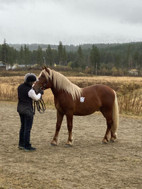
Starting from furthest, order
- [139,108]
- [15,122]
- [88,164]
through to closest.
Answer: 1. [139,108]
2. [15,122]
3. [88,164]

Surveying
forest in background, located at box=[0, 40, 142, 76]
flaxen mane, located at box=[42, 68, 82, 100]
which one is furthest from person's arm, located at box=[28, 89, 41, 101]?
forest in background, located at box=[0, 40, 142, 76]

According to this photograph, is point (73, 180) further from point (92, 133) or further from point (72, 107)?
point (92, 133)

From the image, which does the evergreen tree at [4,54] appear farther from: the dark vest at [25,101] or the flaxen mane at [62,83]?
the dark vest at [25,101]

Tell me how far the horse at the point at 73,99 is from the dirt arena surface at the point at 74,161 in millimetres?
499

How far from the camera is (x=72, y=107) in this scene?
6.05 metres

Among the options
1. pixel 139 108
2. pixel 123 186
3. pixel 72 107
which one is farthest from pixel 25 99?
pixel 139 108

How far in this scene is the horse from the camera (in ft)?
19.2

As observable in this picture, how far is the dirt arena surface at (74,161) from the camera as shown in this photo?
12.7ft

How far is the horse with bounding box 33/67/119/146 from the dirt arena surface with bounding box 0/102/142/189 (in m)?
0.50

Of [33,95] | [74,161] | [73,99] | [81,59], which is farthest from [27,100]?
[81,59]

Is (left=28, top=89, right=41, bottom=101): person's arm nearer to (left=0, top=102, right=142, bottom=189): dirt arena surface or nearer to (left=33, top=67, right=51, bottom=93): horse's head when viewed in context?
(left=33, top=67, right=51, bottom=93): horse's head

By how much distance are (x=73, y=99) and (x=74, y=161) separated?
1597 millimetres

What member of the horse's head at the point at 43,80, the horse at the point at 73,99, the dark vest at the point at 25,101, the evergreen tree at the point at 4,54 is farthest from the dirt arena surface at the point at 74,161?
Answer: the evergreen tree at the point at 4,54

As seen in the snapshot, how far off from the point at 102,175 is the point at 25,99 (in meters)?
2.34
